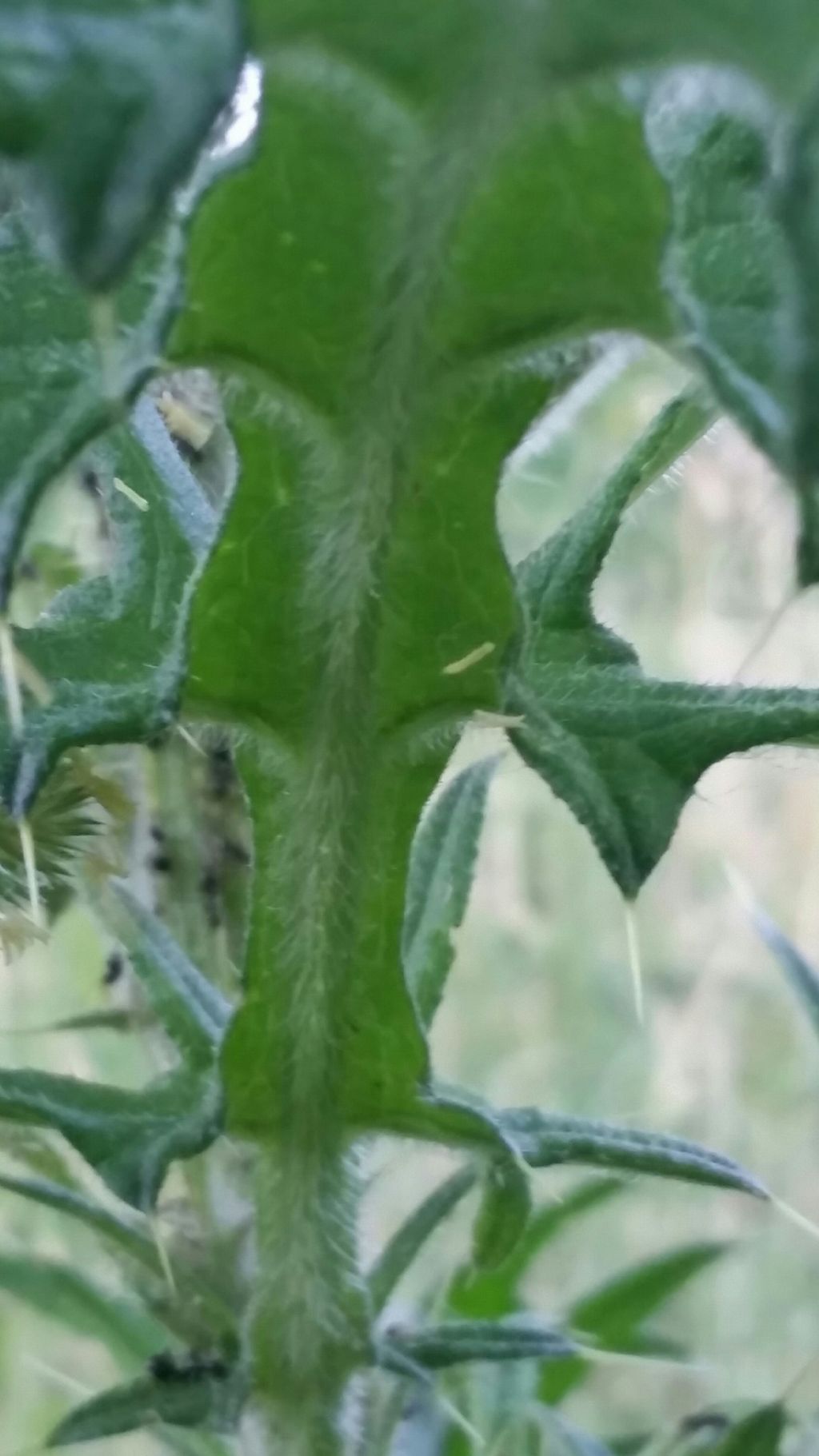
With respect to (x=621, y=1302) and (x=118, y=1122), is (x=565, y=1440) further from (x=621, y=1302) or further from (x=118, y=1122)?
(x=118, y=1122)

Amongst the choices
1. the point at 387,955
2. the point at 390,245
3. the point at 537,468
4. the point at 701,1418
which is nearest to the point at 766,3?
the point at 390,245

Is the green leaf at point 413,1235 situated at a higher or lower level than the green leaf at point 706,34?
lower

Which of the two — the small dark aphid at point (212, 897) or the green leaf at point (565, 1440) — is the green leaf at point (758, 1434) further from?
the small dark aphid at point (212, 897)

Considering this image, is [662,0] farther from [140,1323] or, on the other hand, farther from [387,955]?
[140,1323]

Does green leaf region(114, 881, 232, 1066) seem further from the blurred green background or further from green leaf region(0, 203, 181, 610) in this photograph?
the blurred green background

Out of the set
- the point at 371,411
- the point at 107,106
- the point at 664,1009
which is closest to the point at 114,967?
the point at 371,411

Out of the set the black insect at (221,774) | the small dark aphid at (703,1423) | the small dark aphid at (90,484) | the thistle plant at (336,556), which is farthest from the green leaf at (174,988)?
the small dark aphid at (703,1423)
